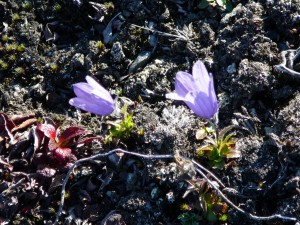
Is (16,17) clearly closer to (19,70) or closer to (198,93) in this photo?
(19,70)

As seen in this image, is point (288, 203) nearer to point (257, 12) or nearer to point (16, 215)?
point (257, 12)

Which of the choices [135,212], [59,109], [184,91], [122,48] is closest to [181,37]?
[122,48]

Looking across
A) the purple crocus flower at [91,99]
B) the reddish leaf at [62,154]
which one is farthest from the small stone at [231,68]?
the reddish leaf at [62,154]

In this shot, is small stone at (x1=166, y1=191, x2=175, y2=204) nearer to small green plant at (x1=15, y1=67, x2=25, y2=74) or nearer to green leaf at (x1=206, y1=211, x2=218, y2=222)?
green leaf at (x1=206, y1=211, x2=218, y2=222)

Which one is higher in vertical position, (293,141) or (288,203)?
(293,141)

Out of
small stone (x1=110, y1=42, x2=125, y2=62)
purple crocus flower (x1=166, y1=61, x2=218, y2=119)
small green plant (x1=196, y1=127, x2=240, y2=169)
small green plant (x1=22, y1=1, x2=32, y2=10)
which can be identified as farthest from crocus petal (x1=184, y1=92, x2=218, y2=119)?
small green plant (x1=22, y1=1, x2=32, y2=10)

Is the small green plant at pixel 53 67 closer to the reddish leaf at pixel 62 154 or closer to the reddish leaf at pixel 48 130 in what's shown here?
the reddish leaf at pixel 48 130

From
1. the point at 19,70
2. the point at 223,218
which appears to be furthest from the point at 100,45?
the point at 223,218
